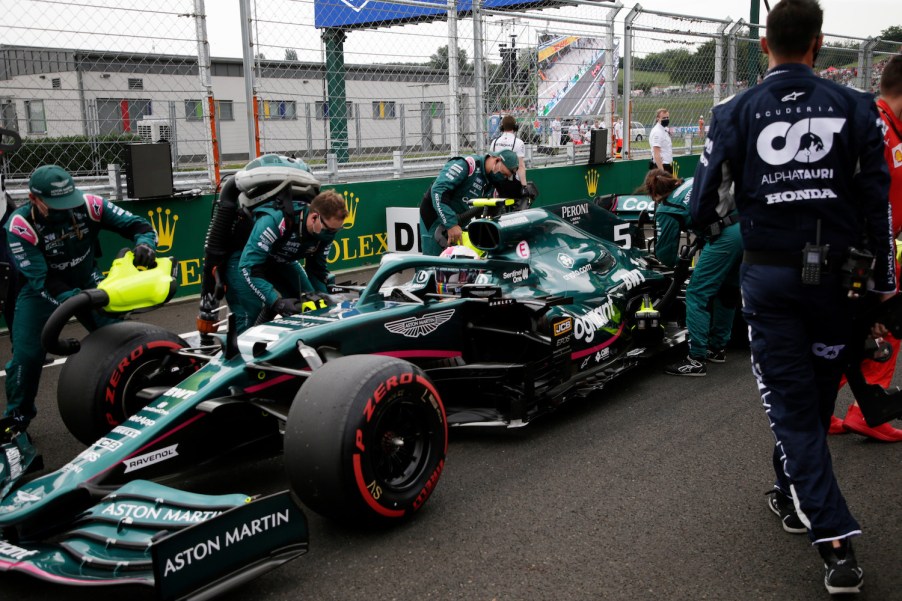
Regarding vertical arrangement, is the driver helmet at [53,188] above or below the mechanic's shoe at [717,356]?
above

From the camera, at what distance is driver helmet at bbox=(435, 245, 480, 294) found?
502 cm

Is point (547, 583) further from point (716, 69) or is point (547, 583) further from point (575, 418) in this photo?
point (716, 69)

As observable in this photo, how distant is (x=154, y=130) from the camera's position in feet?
27.1

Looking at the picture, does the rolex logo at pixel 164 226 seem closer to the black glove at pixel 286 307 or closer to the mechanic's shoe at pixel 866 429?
the black glove at pixel 286 307

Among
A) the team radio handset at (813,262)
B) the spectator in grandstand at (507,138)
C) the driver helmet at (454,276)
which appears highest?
the spectator in grandstand at (507,138)

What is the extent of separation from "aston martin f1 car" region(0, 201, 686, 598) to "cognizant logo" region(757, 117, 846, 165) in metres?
1.68

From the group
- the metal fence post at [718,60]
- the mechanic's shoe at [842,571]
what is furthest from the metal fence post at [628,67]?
the mechanic's shoe at [842,571]

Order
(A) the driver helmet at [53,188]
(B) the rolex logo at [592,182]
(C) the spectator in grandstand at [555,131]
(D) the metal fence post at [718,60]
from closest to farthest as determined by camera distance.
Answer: (A) the driver helmet at [53,188] < (C) the spectator in grandstand at [555,131] < (B) the rolex logo at [592,182] < (D) the metal fence post at [718,60]

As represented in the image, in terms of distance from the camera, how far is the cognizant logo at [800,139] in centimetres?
293

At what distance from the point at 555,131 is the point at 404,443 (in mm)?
9950

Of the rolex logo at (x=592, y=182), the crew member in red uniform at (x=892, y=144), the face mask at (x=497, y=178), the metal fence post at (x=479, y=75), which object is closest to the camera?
the crew member in red uniform at (x=892, y=144)

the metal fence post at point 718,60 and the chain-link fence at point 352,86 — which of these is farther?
the metal fence post at point 718,60

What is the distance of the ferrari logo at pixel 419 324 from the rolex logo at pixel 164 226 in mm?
4583

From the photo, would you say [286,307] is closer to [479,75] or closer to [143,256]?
[143,256]
